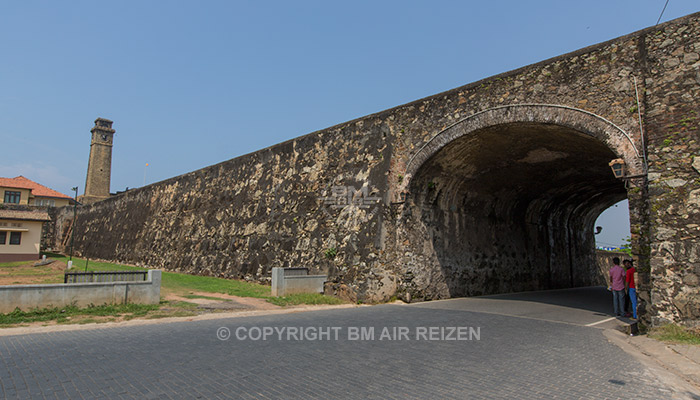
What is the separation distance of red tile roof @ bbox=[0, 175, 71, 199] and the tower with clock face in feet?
16.9

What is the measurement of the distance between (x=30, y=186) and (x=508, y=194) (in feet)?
Result: 152

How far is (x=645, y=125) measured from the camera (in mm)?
7504

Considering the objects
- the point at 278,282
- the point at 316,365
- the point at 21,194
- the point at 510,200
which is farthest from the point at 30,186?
the point at 316,365

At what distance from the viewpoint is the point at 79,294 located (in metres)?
8.05

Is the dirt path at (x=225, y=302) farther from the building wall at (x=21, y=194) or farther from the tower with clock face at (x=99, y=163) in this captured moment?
the building wall at (x=21, y=194)

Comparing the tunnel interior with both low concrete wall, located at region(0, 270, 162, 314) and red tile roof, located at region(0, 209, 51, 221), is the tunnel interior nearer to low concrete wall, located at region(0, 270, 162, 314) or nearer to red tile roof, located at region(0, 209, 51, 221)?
low concrete wall, located at region(0, 270, 162, 314)

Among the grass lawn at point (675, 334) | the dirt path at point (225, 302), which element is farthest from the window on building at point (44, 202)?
the grass lawn at point (675, 334)

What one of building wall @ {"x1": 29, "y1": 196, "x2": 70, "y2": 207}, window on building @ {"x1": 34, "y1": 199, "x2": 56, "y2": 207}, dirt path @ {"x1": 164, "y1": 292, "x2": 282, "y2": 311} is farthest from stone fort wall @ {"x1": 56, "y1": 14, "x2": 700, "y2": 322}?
window on building @ {"x1": 34, "y1": 199, "x2": 56, "y2": 207}

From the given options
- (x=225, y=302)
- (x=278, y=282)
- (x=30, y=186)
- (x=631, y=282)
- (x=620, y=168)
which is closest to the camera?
(x=620, y=168)

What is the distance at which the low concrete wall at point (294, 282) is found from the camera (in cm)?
1107

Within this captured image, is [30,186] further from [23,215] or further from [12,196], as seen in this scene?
[23,215]

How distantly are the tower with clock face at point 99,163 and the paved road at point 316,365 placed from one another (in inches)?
1559

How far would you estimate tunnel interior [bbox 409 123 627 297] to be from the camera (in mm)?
10445

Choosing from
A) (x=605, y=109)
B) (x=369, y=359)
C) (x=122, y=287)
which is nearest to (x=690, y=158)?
(x=605, y=109)
